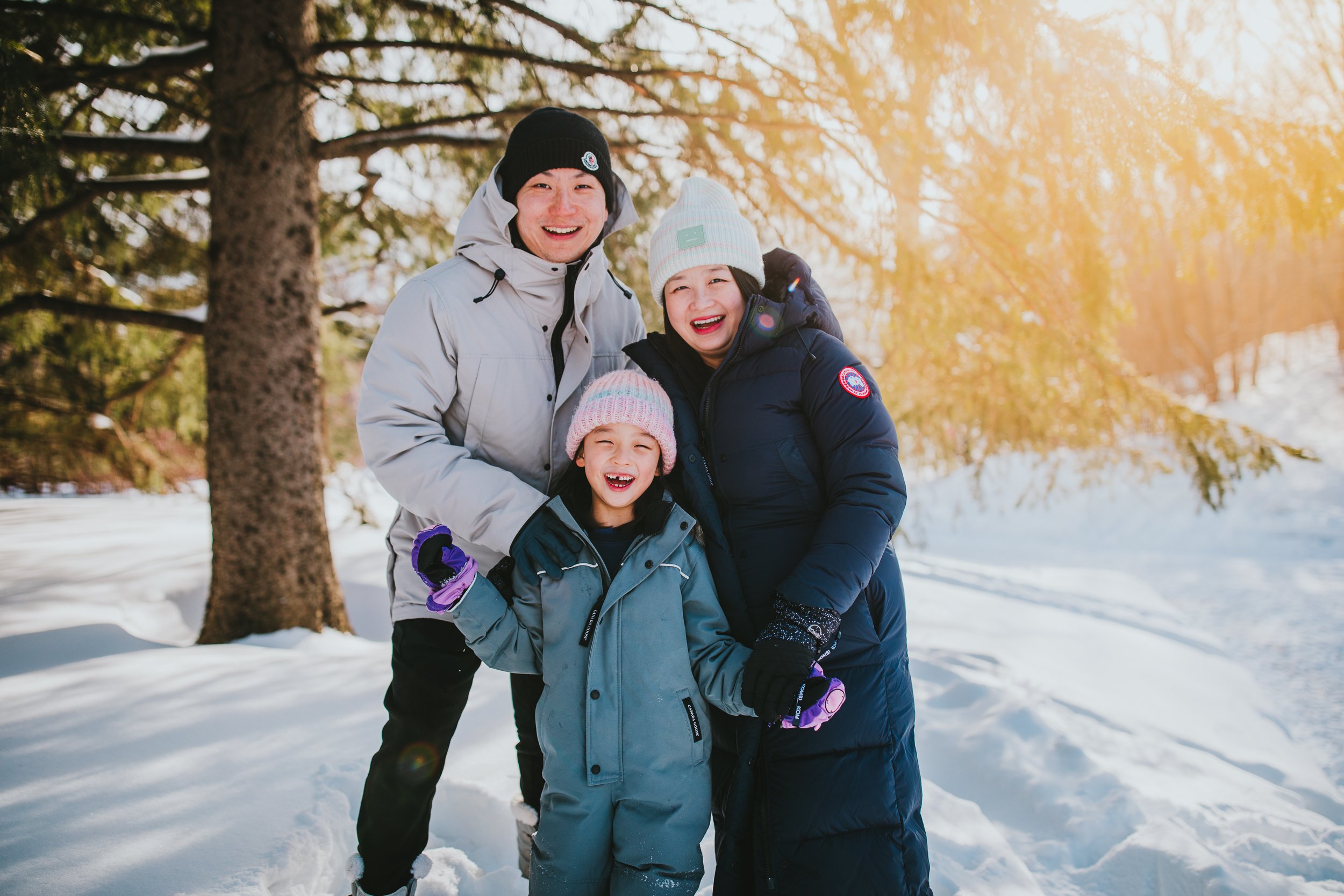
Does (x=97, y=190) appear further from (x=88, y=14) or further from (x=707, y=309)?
(x=707, y=309)

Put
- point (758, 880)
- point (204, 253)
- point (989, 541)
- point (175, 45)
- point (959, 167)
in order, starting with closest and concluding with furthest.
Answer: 1. point (758, 880)
2. point (959, 167)
3. point (175, 45)
4. point (204, 253)
5. point (989, 541)

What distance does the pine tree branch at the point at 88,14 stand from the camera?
285cm

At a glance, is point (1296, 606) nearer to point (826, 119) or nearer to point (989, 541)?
point (989, 541)

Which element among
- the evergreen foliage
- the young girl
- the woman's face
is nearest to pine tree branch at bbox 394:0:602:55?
the evergreen foliage

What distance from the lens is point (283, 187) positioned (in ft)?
11.0

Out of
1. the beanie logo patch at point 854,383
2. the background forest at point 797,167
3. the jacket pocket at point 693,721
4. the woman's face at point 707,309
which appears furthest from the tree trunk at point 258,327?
the beanie logo patch at point 854,383

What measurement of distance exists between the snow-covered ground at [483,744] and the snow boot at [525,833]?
5 cm

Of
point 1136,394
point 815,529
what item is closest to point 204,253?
point 815,529

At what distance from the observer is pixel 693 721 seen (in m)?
1.64

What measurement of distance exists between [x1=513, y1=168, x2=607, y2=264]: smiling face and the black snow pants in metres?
1.14

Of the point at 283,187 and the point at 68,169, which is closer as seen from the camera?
the point at 283,187

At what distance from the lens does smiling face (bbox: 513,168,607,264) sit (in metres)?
1.92

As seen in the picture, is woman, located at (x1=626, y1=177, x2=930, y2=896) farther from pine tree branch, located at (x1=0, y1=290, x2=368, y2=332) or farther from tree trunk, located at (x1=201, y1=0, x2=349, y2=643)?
pine tree branch, located at (x1=0, y1=290, x2=368, y2=332)

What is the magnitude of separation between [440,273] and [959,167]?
8.92ft
